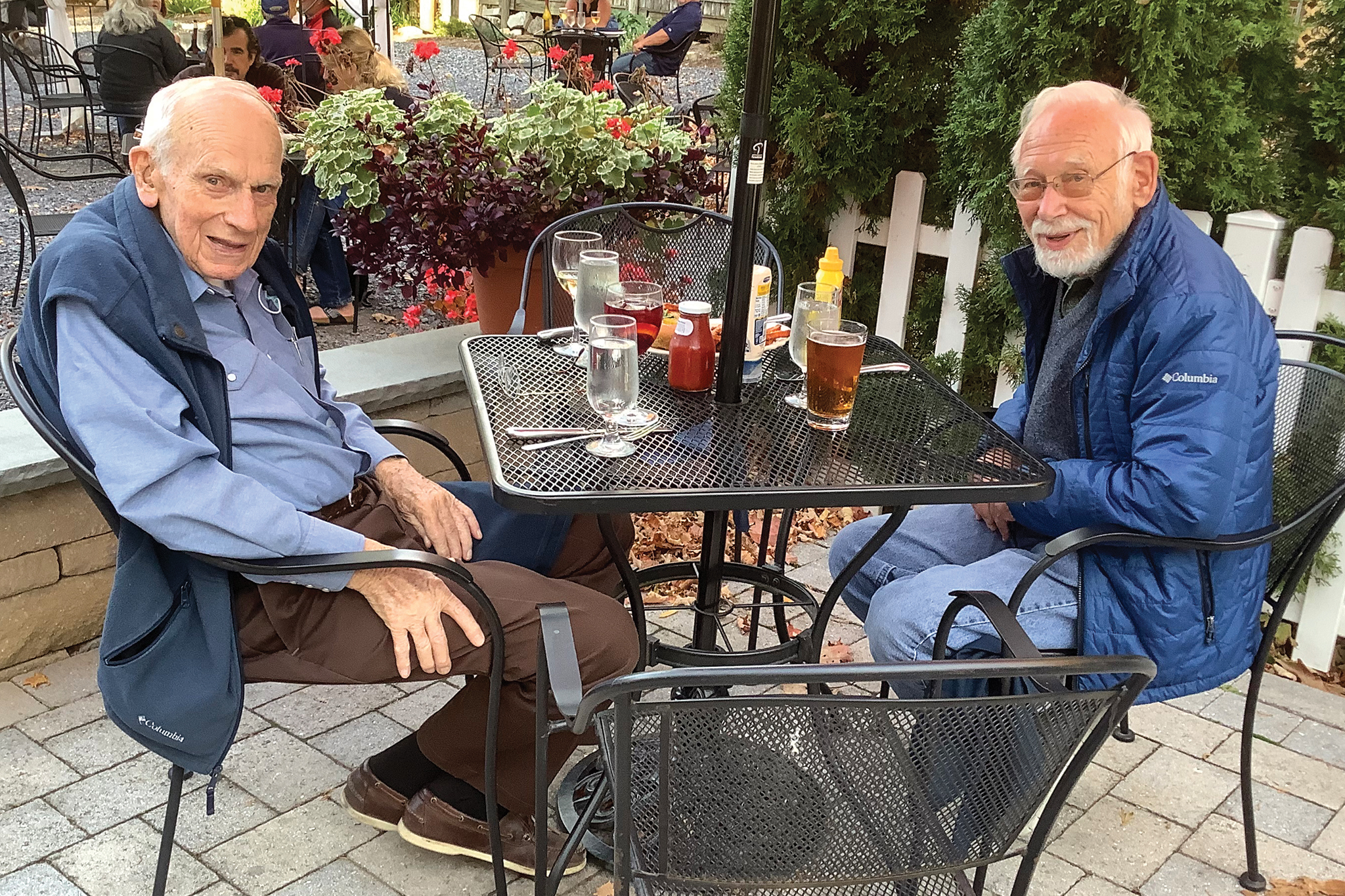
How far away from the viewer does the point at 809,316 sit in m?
2.33

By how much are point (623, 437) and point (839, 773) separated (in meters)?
0.80

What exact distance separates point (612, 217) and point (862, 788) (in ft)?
7.57

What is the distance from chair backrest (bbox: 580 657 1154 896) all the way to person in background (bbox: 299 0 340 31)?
6847 millimetres

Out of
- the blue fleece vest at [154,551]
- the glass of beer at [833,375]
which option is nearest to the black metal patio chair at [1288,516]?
the glass of beer at [833,375]

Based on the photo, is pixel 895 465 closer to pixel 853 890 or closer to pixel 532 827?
pixel 853 890

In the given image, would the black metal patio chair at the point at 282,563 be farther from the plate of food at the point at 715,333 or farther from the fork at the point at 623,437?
the plate of food at the point at 715,333

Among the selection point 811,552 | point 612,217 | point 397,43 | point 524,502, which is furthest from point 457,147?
point 397,43

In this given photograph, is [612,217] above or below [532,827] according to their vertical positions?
above

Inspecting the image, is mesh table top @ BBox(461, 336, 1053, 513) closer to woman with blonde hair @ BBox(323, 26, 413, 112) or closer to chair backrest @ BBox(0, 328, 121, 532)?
chair backrest @ BBox(0, 328, 121, 532)

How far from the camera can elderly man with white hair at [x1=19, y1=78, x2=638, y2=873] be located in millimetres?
1794

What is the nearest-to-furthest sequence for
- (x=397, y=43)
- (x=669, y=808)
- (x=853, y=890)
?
(x=669, y=808)
(x=853, y=890)
(x=397, y=43)

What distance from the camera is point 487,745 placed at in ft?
6.57

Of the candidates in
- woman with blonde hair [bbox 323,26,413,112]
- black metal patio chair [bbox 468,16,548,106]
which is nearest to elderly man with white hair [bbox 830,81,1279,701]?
woman with blonde hair [bbox 323,26,413,112]

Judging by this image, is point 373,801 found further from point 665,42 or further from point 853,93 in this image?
point 665,42
